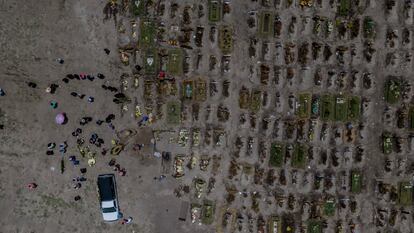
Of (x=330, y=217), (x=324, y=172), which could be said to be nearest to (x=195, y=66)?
(x=324, y=172)

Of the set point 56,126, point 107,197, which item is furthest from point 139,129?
point 56,126

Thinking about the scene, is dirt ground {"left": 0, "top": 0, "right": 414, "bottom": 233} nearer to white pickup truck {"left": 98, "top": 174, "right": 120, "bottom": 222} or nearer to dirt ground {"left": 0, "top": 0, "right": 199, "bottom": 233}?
dirt ground {"left": 0, "top": 0, "right": 199, "bottom": 233}

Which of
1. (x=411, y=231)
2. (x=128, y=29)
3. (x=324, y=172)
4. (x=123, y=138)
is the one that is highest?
(x=128, y=29)

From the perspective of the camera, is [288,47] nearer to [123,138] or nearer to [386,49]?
[386,49]

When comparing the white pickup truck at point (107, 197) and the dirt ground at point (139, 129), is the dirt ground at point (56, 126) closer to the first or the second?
the dirt ground at point (139, 129)

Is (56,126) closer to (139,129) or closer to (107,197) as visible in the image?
(139,129)

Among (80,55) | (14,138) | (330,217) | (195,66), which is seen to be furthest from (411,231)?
(14,138)

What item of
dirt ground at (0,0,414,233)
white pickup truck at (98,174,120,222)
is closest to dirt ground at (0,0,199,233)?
dirt ground at (0,0,414,233)

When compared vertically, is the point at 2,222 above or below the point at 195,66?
below
